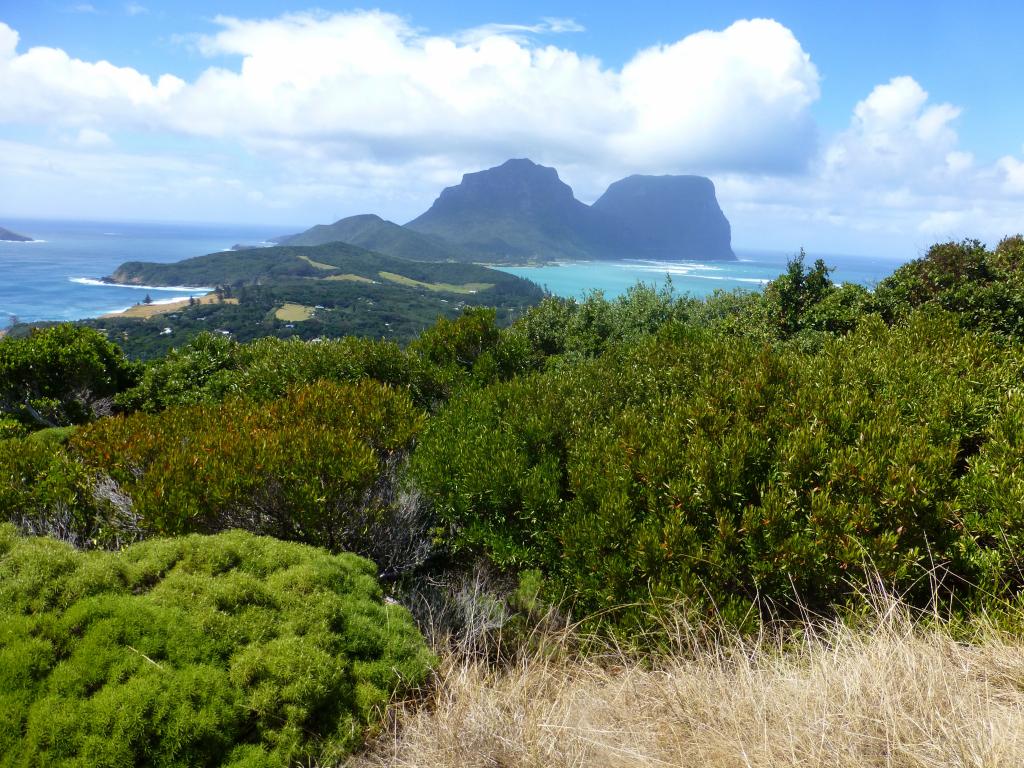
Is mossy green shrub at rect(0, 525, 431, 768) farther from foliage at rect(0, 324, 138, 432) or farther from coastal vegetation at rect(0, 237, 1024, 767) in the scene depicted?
foliage at rect(0, 324, 138, 432)

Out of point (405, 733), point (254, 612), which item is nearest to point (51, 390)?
point (254, 612)

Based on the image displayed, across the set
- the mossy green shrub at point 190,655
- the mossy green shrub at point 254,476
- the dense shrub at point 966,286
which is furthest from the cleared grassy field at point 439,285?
the mossy green shrub at point 190,655

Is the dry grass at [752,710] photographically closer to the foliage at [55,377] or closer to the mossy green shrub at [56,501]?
the mossy green shrub at [56,501]

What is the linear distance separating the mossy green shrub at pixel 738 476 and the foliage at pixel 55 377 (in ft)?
38.9

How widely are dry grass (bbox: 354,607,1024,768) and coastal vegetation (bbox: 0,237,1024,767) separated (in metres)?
0.03

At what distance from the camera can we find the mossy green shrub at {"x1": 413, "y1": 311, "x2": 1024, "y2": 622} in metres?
4.91

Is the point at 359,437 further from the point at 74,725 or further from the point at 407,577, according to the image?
the point at 74,725

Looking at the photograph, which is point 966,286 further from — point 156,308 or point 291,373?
point 156,308

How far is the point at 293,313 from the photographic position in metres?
127

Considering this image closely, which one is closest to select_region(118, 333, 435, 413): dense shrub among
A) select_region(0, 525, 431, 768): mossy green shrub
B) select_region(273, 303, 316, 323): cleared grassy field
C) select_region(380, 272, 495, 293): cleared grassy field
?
select_region(0, 525, 431, 768): mossy green shrub

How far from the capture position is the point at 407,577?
22.9 feet

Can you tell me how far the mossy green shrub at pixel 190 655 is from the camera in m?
3.69

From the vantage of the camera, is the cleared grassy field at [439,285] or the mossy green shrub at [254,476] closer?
the mossy green shrub at [254,476]

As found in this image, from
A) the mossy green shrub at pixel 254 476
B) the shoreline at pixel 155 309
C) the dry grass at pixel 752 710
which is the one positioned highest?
the mossy green shrub at pixel 254 476
